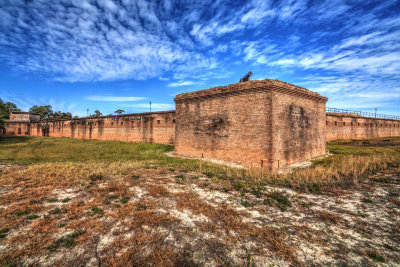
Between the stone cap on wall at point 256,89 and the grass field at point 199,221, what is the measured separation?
446cm

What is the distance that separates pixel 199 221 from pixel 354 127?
109 ft

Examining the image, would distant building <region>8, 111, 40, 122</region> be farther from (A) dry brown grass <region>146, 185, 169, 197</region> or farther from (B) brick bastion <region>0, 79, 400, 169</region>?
(A) dry brown grass <region>146, 185, 169, 197</region>

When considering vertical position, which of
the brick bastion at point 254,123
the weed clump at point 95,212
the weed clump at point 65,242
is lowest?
the weed clump at point 65,242

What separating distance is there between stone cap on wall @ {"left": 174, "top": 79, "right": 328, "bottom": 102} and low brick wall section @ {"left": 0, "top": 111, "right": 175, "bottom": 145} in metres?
6.26

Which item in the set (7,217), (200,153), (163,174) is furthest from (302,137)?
(7,217)

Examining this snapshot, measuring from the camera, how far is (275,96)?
8156 millimetres

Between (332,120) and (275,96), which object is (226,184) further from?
(332,120)

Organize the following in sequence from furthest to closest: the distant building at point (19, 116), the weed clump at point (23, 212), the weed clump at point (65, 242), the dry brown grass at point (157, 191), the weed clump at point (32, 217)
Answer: the distant building at point (19, 116) < the dry brown grass at point (157, 191) < the weed clump at point (23, 212) < the weed clump at point (32, 217) < the weed clump at point (65, 242)

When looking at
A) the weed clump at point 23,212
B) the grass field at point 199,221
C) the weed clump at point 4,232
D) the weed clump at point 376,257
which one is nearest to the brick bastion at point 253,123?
the grass field at point 199,221

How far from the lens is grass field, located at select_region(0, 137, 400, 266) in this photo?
258 cm

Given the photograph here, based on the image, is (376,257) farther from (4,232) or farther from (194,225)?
(4,232)

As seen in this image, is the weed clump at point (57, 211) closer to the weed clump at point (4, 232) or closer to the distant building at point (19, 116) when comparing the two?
the weed clump at point (4, 232)

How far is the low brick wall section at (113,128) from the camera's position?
17469mm

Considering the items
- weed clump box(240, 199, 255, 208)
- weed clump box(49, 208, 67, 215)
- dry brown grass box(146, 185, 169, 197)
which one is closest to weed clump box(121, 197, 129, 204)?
dry brown grass box(146, 185, 169, 197)
